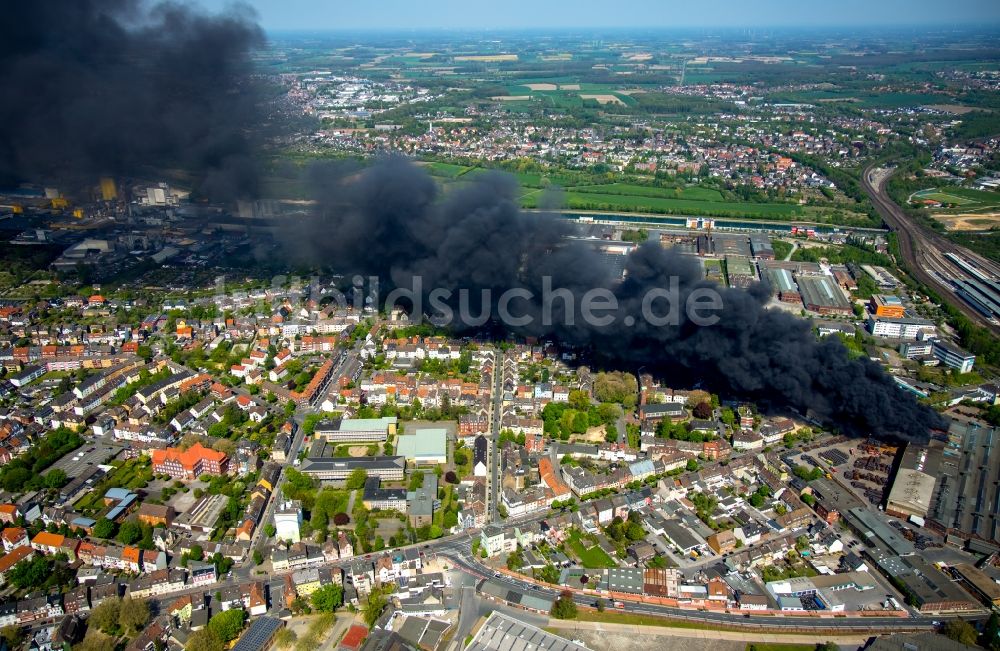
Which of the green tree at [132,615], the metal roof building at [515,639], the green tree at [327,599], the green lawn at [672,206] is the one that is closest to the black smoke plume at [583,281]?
the metal roof building at [515,639]

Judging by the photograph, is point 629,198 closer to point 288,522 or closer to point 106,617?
point 288,522

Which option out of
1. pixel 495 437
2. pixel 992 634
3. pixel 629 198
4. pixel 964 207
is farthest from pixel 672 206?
pixel 992 634

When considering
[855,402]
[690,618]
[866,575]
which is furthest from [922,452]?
[690,618]

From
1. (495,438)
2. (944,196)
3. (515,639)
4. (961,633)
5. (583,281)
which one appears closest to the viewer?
(515,639)

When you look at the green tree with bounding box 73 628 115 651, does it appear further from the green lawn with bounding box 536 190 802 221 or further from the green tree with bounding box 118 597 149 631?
the green lawn with bounding box 536 190 802 221

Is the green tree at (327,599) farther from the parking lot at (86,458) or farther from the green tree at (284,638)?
the parking lot at (86,458)

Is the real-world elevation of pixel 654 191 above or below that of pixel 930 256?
above
